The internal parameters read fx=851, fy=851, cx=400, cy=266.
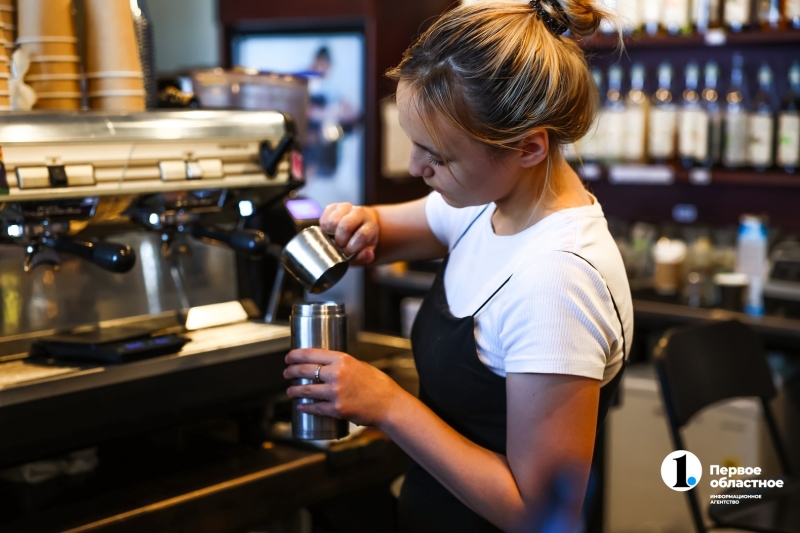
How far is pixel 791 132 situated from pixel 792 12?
0.41 metres

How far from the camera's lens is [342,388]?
1043mm

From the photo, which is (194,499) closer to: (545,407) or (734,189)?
(545,407)

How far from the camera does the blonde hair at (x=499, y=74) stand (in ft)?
3.38

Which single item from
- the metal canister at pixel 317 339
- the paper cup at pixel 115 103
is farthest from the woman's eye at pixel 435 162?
the paper cup at pixel 115 103

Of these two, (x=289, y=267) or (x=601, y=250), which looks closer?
(x=601, y=250)

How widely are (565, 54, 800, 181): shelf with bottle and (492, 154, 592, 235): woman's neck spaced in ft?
6.31

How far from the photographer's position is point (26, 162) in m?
1.18

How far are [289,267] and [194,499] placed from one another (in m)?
0.35

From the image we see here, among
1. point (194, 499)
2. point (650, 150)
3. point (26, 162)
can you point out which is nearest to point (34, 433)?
point (194, 499)

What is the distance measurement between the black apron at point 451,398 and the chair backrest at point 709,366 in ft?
2.53

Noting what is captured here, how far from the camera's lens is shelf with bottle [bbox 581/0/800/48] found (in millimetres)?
2980

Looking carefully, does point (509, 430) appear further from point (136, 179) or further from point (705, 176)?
point (705, 176)

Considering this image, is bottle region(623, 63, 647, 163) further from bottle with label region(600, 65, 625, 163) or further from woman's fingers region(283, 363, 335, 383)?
woman's fingers region(283, 363, 335, 383)

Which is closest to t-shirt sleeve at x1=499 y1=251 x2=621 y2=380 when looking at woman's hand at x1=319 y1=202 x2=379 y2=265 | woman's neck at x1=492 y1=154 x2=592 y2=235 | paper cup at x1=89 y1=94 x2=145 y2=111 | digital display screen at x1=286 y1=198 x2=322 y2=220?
woman's neck at x1=492 y1=154 x2=592 y2=235
